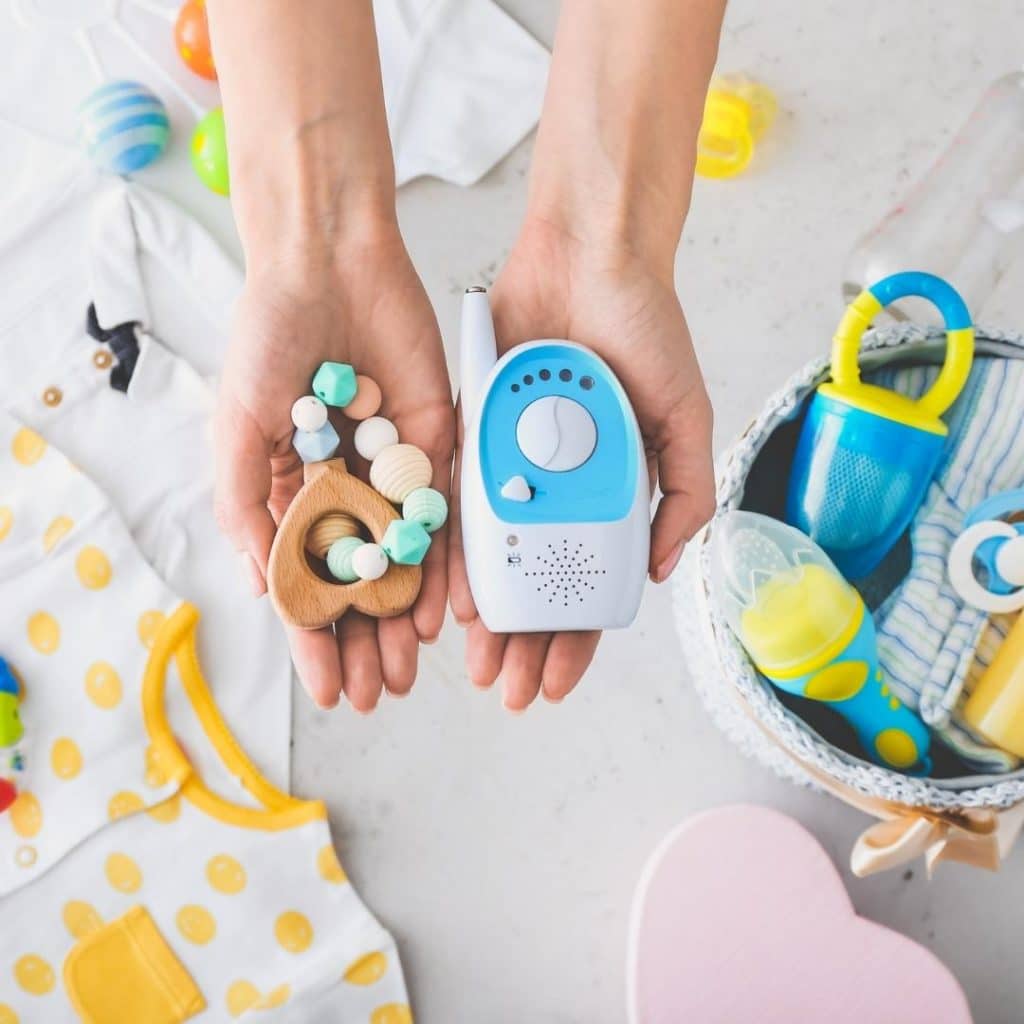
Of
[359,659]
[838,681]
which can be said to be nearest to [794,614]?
[838,681]

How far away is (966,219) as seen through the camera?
1.01 metres

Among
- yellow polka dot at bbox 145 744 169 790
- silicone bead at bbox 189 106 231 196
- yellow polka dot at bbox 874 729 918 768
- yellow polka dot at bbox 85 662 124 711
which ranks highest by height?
silicone bead at bbox 189 106 231 196

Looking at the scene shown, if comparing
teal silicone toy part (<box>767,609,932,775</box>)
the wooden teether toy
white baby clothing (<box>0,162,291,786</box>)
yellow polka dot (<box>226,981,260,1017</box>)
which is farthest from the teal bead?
yellow polka dot (<box>226,981,260,1017</box>)

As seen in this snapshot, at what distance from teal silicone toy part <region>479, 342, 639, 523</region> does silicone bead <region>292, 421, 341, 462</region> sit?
0.31 ft

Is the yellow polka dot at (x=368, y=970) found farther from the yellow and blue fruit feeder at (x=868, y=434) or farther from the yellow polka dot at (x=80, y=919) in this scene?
the yellow and blue fruit feeder at (x=868, y=434)

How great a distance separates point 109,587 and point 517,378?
1.63ft

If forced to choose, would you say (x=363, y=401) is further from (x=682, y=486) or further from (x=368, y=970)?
(x=368, y=970)

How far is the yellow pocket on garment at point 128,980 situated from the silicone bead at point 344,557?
0.45 m

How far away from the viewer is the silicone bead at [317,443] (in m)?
0.68

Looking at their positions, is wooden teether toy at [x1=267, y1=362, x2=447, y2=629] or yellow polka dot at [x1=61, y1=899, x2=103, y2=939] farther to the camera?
yellow polka dot at [x1=61, y1=899, x2=103, y2=939]

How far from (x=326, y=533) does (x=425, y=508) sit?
0.20 ft

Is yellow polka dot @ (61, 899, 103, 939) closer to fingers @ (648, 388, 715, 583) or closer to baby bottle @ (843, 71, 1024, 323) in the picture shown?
fingers @ (648, 388, 715, 583)

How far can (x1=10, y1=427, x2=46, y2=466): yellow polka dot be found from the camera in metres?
1.01


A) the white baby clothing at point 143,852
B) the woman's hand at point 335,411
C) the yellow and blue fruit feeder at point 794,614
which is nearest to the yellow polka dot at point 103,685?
the white baby clothing at point 143,852
